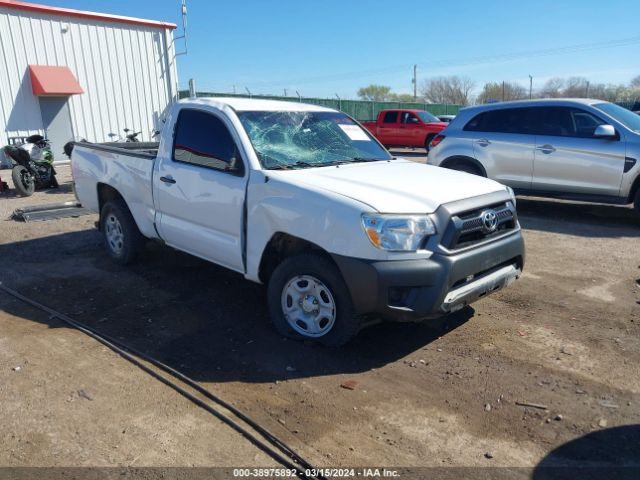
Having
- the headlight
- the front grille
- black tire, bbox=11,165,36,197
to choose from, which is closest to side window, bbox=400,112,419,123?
black tire, bbox=11,165,36,197

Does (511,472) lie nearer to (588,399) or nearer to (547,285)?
(588,399)

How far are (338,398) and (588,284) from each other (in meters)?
3.45

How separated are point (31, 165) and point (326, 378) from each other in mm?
10207

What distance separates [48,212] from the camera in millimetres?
9500

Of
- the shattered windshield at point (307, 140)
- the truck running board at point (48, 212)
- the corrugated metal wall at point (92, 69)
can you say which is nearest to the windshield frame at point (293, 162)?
the shattered windshield at point (307, 140)

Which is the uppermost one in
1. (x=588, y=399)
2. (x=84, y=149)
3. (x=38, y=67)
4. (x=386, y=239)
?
(x=38, y=67)

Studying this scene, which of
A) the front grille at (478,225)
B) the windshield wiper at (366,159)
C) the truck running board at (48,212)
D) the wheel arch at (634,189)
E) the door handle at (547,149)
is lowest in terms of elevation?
the truck running board at (48,212)

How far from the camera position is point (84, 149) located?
22.3 feet

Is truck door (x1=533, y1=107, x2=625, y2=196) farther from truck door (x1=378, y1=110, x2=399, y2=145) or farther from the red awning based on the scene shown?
the red awning

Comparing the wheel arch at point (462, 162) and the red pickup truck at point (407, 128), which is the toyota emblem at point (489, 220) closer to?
the wheel arch at point (462, 162)

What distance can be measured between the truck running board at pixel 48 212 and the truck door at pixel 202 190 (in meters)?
4.63

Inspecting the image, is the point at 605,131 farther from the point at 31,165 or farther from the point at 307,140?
the point at 31,165

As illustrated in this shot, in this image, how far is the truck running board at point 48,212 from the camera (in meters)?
9.07

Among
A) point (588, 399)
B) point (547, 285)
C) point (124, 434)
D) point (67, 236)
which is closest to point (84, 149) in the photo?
point (67, 236)
